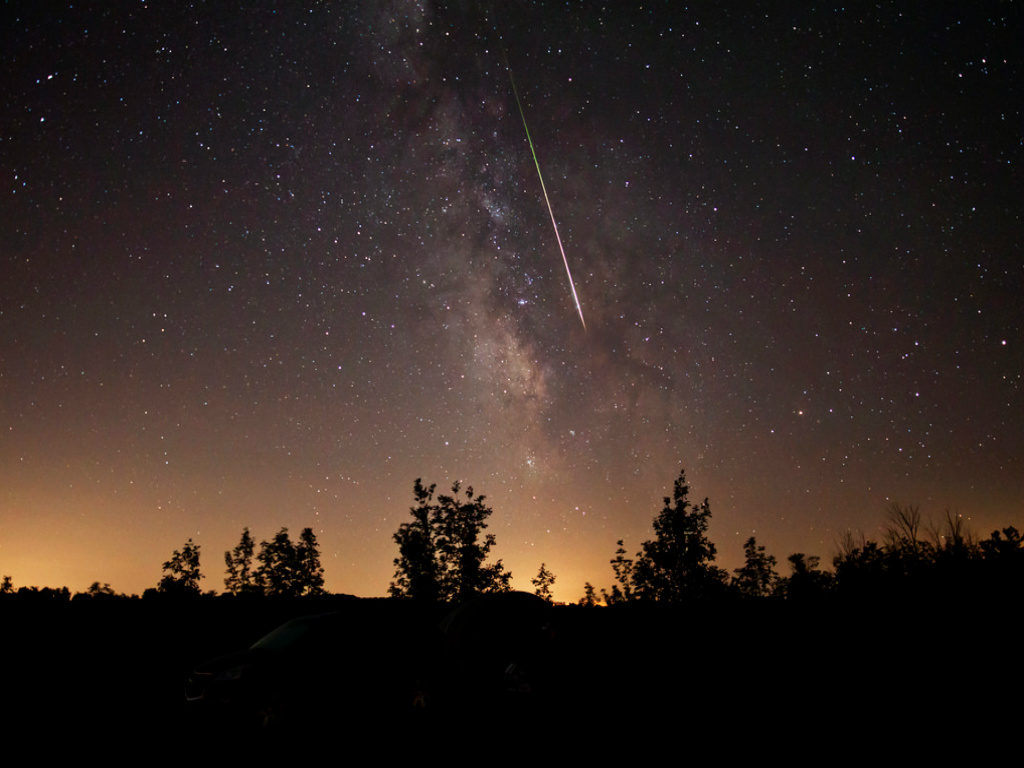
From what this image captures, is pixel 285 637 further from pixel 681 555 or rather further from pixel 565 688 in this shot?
pixel 681 555

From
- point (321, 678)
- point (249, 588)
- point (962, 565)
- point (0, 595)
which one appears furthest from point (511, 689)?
point (249, 588)

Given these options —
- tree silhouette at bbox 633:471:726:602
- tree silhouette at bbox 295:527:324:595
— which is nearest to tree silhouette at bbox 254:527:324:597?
tree silhouette at bbox 295:527:324:595

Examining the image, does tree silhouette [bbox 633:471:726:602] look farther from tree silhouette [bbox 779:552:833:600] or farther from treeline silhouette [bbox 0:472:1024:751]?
Result: treeline silhouette [bbox 0:472:1024:751]

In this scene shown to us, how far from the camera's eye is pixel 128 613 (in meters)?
19.5

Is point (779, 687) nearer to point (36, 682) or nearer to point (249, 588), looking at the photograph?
point (36, 682)

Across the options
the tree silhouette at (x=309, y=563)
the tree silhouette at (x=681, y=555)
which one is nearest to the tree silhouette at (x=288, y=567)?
the tree silhouette at (x=309, y=563)

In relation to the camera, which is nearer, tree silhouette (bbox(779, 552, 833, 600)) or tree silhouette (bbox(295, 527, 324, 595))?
tree silhouette (bbox(779, 552, 833, 600))

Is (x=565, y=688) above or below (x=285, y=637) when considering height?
below

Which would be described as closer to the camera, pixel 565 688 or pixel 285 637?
pixel 285 637

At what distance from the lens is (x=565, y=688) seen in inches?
412

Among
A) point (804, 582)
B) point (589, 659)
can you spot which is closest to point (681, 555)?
point (804, 582)

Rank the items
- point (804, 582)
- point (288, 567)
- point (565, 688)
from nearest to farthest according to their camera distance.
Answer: point (565, 688), point (804, 582), point (288, 567)

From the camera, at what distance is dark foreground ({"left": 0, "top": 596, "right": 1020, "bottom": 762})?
24.5ft

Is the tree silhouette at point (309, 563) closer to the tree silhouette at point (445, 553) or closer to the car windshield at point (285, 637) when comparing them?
the tree silhouette at point (445, 553)
